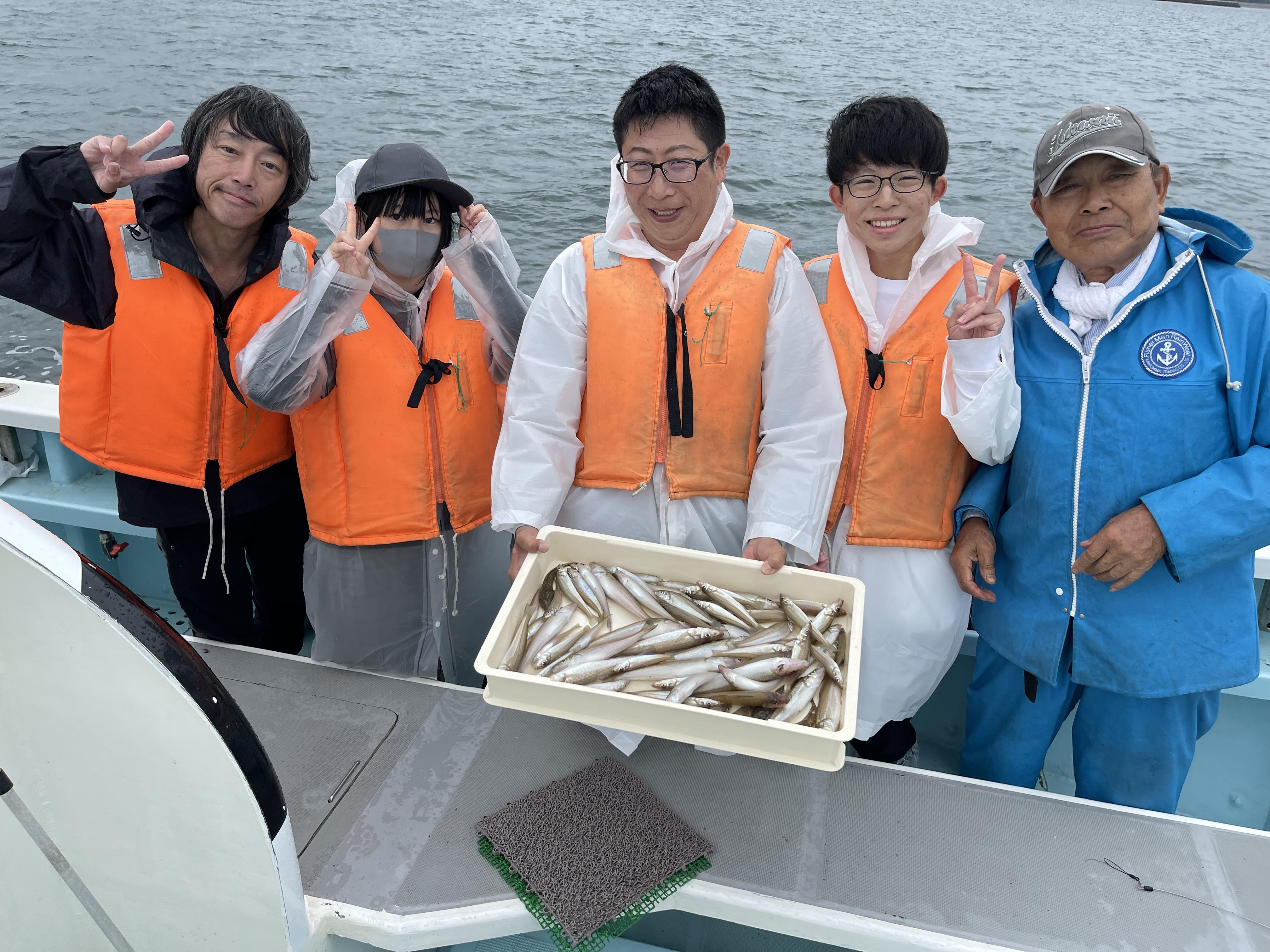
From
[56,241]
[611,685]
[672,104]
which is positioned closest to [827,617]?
[611,685]

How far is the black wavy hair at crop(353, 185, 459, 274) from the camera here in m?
2.86

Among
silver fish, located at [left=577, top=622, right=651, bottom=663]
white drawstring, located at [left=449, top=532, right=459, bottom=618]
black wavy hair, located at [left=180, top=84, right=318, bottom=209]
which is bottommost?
white drawstring, located at [left=449, top=532, right=459, bottom=618]

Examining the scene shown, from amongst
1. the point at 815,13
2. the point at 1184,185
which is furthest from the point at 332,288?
the point at 815,13

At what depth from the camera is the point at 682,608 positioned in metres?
2.67

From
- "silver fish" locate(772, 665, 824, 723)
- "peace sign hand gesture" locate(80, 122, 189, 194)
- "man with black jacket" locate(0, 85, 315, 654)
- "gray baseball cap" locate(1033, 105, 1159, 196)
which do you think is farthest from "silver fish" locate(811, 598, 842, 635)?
"peace sign hand gesture" locate(80, 122, 189, 194)

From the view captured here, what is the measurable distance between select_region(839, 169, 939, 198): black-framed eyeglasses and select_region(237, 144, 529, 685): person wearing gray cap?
1230 mm

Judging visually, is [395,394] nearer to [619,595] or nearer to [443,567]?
[443,567]

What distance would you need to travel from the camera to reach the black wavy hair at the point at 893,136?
8.82 ft

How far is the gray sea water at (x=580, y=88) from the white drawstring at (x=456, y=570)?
22.2 feet

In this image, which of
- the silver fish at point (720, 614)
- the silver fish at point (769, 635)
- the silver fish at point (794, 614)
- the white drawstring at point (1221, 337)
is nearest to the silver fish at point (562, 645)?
the silver fish at point (720, 614)

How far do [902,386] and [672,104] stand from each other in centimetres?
115

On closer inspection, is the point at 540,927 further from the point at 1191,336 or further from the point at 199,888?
the point at 1191,336

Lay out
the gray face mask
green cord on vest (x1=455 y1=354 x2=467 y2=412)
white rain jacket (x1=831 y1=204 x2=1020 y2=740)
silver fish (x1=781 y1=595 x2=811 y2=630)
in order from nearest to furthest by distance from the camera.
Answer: silver fish (x1=781 y1=595 x2=811 y2=630) < white rain jacket (x1=831 y1=204 x2=1020 y2=740) < the gray face mask < green cord on vest (x1=455 y1=354 x2=467 y2=412)

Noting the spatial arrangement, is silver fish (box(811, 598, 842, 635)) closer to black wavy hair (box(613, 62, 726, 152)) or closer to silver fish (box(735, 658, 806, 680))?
silver fish (box(735, 658, 806, 680))
